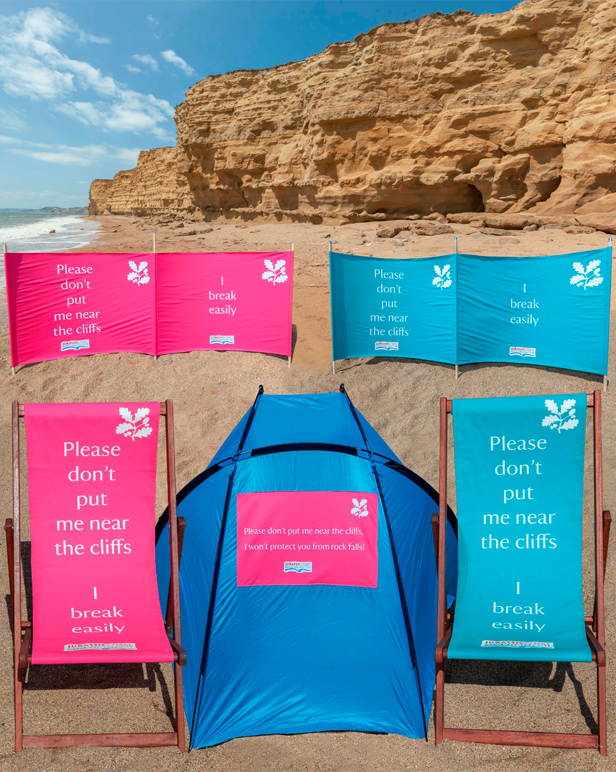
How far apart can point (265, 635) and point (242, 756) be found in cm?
73

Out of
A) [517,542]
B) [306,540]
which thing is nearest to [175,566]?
[306,540]

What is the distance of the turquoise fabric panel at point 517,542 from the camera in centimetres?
326

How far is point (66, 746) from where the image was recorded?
3.23 metres

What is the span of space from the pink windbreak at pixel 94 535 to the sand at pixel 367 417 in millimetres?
607

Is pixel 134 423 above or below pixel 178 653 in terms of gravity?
above

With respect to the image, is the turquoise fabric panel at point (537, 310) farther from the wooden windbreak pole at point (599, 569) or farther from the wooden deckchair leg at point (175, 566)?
the wooden deckchair leg at point (175, 566)

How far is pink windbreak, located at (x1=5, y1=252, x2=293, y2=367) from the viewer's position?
27.3 feet

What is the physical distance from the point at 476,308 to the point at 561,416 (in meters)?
5.06

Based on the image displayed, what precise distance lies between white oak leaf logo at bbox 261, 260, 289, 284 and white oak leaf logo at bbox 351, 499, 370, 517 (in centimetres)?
536

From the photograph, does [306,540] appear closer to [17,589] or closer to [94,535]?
[94,535]

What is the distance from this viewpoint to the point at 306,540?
3801 millimetres

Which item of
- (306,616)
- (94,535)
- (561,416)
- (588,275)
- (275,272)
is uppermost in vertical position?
(275,272)

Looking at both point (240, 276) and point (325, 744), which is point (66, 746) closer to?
point (325, 744)

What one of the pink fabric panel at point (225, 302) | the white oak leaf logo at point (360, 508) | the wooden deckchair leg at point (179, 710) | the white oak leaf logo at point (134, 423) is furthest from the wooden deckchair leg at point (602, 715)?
the pink fabric panel at point (225, 302)
